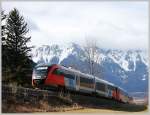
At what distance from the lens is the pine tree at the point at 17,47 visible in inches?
913

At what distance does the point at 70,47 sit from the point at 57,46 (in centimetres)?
63

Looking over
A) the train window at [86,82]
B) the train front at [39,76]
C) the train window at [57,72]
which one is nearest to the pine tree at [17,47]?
the train front at [39,76]

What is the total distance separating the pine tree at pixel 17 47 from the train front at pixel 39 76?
52 centimetres

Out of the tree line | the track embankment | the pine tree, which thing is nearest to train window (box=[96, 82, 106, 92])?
the tree line

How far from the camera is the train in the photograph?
79.0 ft

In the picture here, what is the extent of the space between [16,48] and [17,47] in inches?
7.5

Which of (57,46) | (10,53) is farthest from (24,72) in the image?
(57,46)

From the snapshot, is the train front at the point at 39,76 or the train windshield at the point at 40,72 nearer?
the train front at the point at 39,76

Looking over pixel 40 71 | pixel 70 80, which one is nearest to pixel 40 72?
pixel 40 71

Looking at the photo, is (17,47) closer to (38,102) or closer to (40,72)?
(40,72)

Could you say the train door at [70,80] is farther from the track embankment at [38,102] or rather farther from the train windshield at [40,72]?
the track embankment at [38,102]

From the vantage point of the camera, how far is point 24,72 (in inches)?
966

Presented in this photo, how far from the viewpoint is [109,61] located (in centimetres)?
2591

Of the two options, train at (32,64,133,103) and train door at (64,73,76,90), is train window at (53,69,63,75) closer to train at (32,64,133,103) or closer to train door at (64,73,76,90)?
train at (32,64,133,103)
